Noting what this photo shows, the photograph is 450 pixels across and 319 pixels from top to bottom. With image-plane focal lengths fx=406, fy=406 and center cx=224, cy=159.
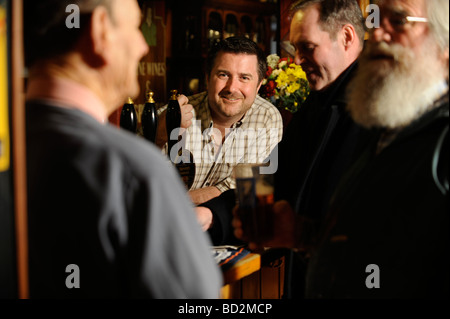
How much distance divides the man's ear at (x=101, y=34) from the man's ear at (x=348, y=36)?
1356mm

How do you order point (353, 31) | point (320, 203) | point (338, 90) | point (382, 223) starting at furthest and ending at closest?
1. point (353, 31)
2. point (338, 90)
3. point (320, 203)
4. point (382, 223)

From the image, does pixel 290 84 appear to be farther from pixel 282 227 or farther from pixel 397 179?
pixel 397 179

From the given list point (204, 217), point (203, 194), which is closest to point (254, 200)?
point (204, 217)

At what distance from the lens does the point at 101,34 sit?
0.78 m

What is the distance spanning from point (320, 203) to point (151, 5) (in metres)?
4.46

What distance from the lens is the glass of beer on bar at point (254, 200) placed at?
1184 mm

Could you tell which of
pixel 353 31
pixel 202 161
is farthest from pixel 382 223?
pixel 202 161

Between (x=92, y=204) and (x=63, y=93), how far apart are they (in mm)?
227

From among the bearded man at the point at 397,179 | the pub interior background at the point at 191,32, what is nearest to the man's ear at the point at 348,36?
the bearded man at the point at 397,179

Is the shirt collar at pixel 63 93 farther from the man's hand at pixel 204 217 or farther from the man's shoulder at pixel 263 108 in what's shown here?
the man's shoulder at pixel 263 108

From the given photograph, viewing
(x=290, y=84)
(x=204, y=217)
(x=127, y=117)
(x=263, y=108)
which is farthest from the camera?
(x=263, y=108)
